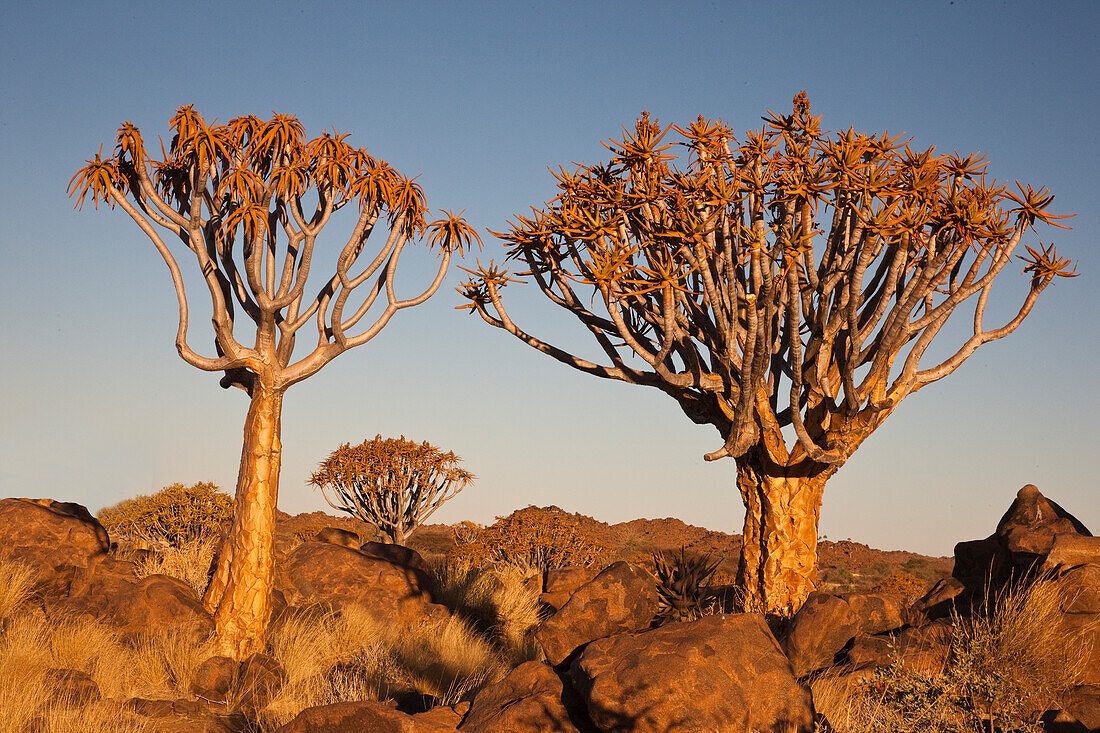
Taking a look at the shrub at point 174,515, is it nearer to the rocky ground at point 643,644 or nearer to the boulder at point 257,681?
the rocky ground at point 643,644

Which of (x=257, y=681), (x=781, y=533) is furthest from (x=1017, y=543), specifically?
(x=257, y=681)

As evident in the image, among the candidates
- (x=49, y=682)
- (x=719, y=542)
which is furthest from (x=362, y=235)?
(x=719, y=542)

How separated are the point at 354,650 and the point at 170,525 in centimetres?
962

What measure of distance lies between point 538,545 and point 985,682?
12.9 m

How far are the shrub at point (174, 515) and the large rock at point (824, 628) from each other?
530 inches

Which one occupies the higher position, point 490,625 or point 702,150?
point 702,150

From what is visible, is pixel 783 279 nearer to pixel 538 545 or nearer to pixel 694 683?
pixel 694 683

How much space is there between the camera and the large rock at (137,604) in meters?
9.98

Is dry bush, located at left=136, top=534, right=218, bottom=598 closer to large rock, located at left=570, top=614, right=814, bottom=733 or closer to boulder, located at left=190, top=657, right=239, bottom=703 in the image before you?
boulder, located at left=190, top=657, right=239, bottom=703

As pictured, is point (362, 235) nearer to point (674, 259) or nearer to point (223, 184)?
point (223, 184)

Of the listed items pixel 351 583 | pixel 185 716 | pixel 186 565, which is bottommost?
pixel 185 716

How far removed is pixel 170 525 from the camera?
738 inches

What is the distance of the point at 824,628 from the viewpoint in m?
8.34

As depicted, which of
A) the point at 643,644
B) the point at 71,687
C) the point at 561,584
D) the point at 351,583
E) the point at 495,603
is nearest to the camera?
the point at 643,644
